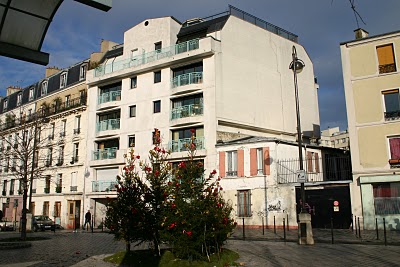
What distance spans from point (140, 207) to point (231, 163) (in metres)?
17.6

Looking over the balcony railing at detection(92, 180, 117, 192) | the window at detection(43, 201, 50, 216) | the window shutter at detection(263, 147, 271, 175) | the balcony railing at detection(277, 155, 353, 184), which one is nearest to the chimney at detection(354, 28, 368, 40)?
the balcony railing at detection(277, 155, 353, 184)

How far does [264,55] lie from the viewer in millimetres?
34844

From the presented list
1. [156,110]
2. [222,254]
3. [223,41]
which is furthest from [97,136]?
[222,254]

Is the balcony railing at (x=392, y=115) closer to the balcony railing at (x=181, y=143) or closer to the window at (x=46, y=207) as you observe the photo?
the balcony railing at (x=181, y=143)

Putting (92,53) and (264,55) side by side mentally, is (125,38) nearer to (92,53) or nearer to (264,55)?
(92,53)

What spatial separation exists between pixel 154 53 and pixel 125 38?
535 centimetres

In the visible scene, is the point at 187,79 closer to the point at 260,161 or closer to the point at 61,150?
the point at 260,161

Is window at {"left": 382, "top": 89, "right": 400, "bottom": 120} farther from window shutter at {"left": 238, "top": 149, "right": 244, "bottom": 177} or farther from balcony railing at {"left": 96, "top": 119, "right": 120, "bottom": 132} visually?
balcony railing at {"left": 96, "top": 119, "right": 120, "bottom": 132}

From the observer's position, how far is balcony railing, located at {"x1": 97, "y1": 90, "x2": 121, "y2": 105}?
37.0m

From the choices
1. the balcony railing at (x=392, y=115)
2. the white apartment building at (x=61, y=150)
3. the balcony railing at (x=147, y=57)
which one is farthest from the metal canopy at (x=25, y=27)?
the white apartment building at (x=61, y=150)

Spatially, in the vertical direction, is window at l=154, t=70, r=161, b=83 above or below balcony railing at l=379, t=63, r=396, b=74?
above

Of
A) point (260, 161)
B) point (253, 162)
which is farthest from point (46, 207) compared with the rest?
point (260, 161)

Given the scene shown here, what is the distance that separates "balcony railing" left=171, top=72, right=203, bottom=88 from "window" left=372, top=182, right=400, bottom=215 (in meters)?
15.3

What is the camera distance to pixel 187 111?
3120cm
